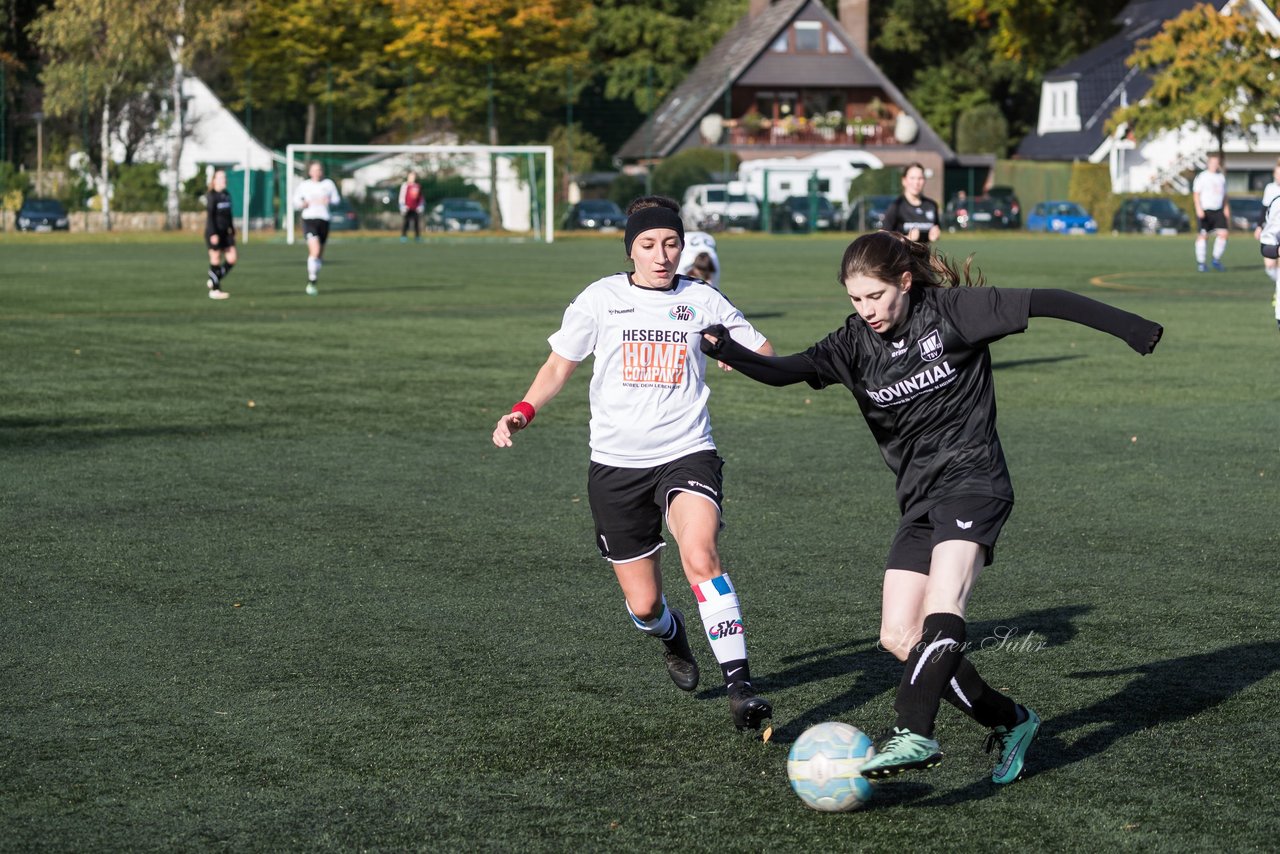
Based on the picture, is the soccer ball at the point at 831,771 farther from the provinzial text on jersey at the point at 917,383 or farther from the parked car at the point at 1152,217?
the parked car at the point at 1152,217

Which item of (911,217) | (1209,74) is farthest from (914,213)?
(1209,74)

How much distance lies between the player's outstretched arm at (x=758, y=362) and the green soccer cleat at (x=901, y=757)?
3.84ft

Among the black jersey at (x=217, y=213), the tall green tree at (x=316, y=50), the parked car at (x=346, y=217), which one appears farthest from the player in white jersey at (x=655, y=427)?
the tall green tree at (x=316, y=50)

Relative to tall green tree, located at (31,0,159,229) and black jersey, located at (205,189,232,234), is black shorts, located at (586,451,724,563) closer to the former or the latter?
black jersey, located at (205,189,232,234)

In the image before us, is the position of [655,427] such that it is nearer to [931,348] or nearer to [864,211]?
[931,348]

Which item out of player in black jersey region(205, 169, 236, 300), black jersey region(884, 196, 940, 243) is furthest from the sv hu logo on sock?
player in black jersey region(205, 169, 236, 300)

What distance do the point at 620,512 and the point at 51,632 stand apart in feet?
8.11

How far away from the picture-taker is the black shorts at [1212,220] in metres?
34.6

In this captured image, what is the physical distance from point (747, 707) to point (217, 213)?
23.1 m

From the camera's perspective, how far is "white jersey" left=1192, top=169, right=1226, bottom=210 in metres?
34.6

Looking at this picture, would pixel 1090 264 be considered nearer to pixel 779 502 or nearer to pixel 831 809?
pixel 779 502

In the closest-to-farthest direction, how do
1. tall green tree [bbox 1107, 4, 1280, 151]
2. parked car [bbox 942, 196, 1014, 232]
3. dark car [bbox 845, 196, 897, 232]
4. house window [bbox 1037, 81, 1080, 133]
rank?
1. dark car [bbox 845, 196, 897, 232]
2. tall green tree [bbox 1107, 4, 1280, 151]
3. parked car [bbox 942, 196, 1014, 232]
4. house window [bbox 1037, 81, 1080, 133]

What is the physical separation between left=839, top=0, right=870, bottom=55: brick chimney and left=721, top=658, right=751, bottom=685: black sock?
249 ft

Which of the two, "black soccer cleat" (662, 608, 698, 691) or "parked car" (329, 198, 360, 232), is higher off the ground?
"parked car" (329, 198, 360, 232)
